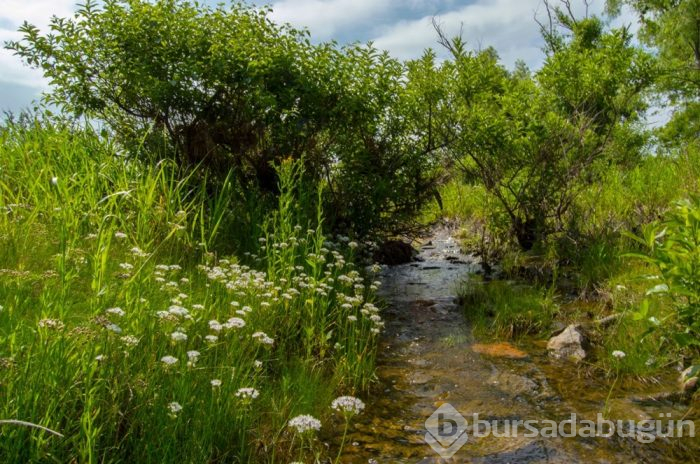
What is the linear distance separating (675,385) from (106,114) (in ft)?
25.9

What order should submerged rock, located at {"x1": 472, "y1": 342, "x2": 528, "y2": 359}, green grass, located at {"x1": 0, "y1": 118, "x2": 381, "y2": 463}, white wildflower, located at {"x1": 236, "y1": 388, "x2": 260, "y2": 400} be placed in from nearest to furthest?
green grass, located at {"x1": 0, "y1": 118, "x2": 381, "y2": 463} → white wildflower, located at {"x1": 236, "y1": 388, "x2": 260, "y2": 400} → submerged rock, located at {"x1": 472, "y1": 342, "x2": 528, "y2": 359}

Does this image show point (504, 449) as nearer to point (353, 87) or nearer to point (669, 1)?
point (353, 87)

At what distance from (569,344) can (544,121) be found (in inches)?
157

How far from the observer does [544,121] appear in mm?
8359

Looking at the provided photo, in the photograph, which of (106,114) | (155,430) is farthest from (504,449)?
(106,114)

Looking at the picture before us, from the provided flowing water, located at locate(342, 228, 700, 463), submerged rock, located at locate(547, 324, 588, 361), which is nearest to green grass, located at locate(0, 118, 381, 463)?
flowing water, located at locate(342, 228, 700, 463)

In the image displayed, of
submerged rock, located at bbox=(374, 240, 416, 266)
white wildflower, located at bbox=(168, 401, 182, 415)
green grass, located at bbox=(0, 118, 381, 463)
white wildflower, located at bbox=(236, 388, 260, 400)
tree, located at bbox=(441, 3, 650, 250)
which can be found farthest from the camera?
submerged rock, located at bbox=(374, 240, 416, 266)

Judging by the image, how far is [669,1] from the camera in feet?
64.8

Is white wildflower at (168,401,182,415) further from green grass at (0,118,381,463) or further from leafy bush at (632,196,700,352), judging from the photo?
leafy bush at (632,196,700,352)

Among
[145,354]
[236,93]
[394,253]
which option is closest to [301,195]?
[236,93]

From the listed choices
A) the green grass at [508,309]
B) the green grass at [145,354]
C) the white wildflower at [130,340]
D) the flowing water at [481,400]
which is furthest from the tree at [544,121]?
the white wildflower at [130,340]

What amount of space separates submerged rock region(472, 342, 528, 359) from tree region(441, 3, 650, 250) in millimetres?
3413

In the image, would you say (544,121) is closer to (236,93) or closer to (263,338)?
(236,93)

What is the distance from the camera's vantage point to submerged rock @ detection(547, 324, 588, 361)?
18.1 ft
